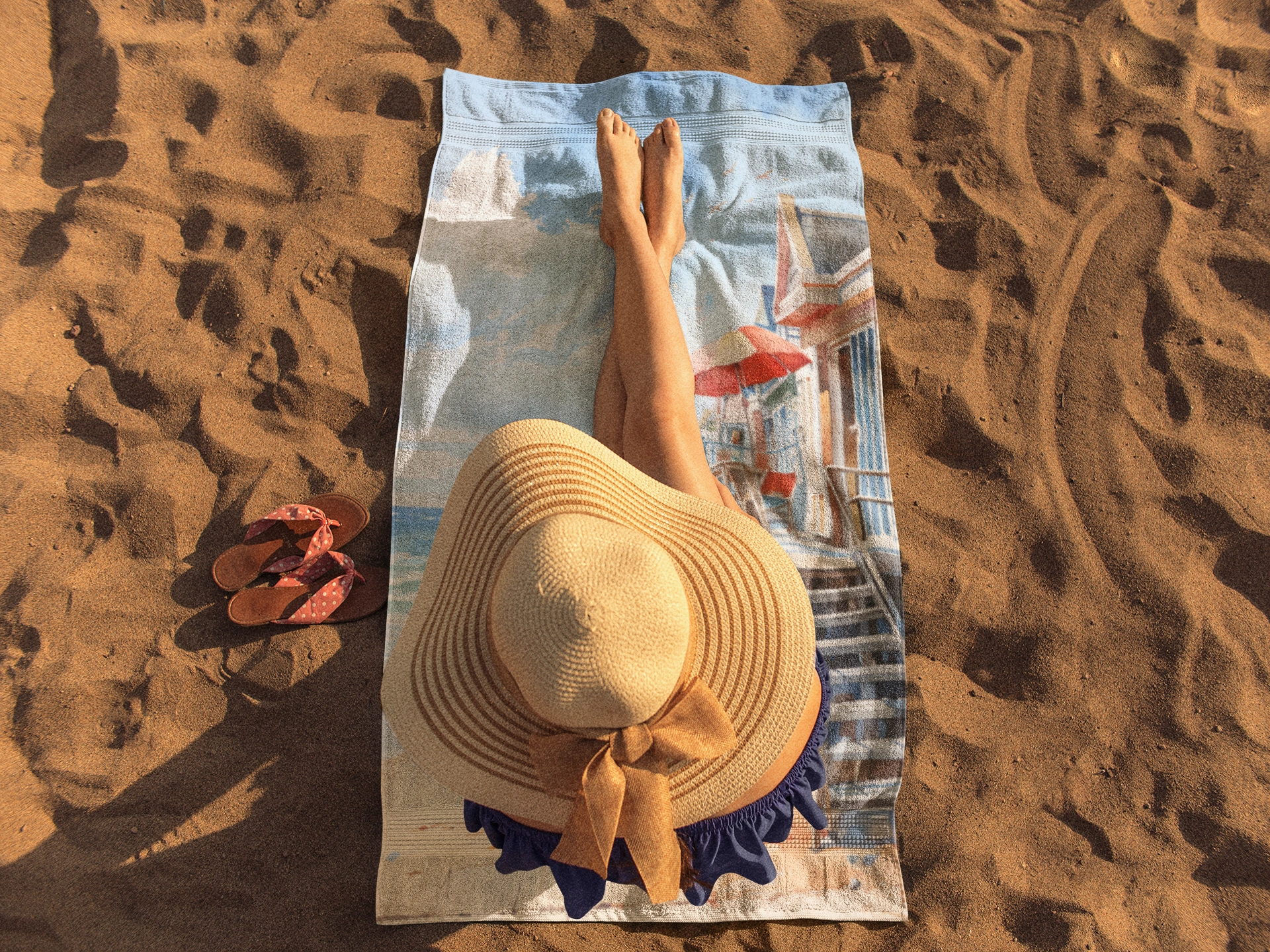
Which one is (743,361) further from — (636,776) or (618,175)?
(636,776)

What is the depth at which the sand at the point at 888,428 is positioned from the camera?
1.80m

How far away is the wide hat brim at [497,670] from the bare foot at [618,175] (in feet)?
3.95

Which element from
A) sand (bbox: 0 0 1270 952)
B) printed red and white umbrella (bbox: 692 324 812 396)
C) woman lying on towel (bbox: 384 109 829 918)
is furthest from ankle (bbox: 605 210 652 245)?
woman lying on towel (bbox: 384 109 829 918)

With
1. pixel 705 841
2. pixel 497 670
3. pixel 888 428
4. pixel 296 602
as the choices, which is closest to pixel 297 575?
pixel 296 602

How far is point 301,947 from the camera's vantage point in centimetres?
173

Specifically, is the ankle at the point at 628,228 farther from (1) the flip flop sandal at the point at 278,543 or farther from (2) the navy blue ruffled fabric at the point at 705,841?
(2) the navy blue ruffled fabric at the point at 705,841

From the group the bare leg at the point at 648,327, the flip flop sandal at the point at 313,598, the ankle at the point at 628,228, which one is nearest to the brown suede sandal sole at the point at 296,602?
the flip flop sandal at the point at 313,598

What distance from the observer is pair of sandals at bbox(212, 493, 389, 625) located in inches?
77.3

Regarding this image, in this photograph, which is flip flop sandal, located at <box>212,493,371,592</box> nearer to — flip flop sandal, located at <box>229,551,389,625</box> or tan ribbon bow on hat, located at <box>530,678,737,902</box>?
flip flop sandal, located at <box>229,551,389,625</box>

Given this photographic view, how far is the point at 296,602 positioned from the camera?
1979 mm

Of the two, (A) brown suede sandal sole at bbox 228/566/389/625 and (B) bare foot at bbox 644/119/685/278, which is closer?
(A) brown suede sandal sole at bbox 228/566/389/625

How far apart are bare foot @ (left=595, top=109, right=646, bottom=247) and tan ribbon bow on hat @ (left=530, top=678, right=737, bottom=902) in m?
1.55

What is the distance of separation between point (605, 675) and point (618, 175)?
1782 mm

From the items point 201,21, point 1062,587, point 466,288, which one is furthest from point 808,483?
point 201,21
